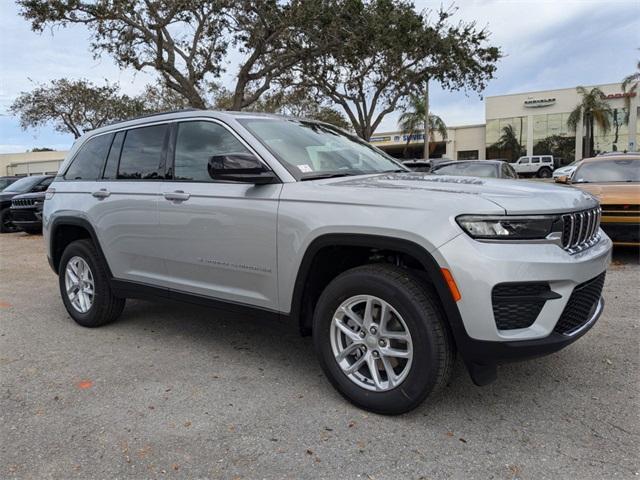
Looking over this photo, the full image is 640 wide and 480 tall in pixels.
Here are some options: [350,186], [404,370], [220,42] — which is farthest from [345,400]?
[220,42]

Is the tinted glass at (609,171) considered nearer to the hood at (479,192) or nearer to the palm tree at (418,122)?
the hood at (479,192)

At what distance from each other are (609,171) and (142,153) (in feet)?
24.2

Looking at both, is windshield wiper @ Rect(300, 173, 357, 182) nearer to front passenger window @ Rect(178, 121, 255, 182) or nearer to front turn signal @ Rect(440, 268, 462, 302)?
front passenger window @ Rect(178, 121, 255, 182)

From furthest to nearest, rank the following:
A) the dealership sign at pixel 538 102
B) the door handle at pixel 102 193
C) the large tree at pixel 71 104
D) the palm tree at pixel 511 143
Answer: the palm tree at pixel 511 143 < the dealership sign at pixel 538 102 < the large tree at pixel 71 104 < the door handle at pixel 102 193

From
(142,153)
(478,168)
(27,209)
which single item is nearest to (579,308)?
(142,153)

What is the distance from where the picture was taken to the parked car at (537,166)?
3862cm

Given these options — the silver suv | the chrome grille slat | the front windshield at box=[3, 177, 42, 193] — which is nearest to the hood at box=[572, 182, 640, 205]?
the chrome grille slat

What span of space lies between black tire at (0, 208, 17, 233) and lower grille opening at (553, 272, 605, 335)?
16272 mm

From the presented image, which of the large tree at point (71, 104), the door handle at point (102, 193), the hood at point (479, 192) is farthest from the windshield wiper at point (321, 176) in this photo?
the large tree at point (71, 104)

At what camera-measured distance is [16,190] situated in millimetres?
14945

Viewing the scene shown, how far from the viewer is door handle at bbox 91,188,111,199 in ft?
15.2

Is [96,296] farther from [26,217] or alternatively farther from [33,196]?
[26,217]

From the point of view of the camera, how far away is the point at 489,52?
68.0ft

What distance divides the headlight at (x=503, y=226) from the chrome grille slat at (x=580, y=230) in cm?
23
